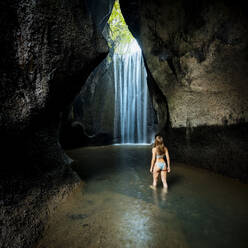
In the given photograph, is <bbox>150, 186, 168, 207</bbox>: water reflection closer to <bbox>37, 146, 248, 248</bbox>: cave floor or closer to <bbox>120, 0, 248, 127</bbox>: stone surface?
<bbox>37, 146, 248, 248</bbox>: cave floor

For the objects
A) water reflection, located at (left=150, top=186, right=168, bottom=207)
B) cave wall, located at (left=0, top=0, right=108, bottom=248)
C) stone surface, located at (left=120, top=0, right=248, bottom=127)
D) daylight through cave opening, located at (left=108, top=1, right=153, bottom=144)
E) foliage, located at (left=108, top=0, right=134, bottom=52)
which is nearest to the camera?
cave wall, located at (left=0, top=0, right=108, bottom=248)

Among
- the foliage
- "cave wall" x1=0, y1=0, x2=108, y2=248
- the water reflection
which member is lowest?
the water reflection

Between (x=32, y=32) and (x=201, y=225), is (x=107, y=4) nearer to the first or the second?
(x=32, y=32)

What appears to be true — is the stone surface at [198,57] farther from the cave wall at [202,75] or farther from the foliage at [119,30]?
the foliage at [119,30]

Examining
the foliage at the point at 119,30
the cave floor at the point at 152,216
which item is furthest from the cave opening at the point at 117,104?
the cave floor at the point at 152,216

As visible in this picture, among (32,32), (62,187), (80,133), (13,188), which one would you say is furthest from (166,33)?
(80,133)

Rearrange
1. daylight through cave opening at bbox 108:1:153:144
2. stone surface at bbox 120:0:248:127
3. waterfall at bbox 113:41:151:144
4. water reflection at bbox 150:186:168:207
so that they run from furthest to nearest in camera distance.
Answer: waterfall at bbox 113:41:151:144
daylight through cave opening at bbox 108:1:153:144
stone surface at bbox 120:0:248:127
water reflection at bbox 150:186:168:207

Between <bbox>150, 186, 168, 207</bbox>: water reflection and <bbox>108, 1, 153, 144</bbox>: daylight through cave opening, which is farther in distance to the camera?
<bbox>108, 1, 153, 144</bbox>: daylight through cave opening

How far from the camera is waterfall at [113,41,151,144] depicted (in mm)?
16109

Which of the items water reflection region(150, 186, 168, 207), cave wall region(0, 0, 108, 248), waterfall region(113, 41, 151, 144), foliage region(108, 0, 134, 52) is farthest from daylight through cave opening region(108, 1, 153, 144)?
cave wall region(0, 0, 108, 248)

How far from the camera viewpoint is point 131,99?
1677 cm

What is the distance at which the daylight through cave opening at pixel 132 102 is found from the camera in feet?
52.3

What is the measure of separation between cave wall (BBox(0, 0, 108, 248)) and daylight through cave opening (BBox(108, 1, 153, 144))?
40.9ft

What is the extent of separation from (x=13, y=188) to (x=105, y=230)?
1.51m
